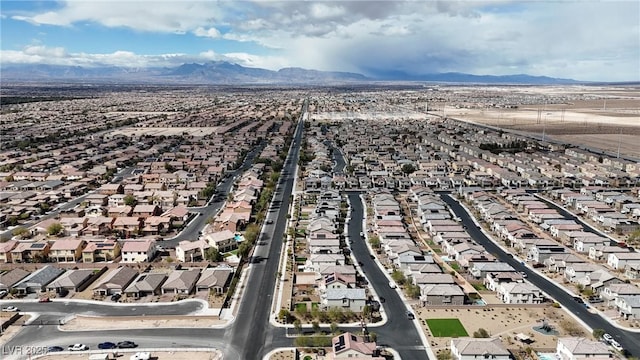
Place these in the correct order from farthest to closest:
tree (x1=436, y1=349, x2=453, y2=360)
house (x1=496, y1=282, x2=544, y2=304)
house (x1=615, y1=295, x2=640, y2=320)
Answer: house (x1=496, y1=282, x2=544, y2=304)
house (x1=615, y1=295, x2=640, y2=320)
tree (x1=436, y1=349, x2=453, y2=360)

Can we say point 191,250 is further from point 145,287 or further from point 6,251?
point 6,251

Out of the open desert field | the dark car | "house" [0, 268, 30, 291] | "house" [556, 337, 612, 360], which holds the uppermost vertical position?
the open desert field

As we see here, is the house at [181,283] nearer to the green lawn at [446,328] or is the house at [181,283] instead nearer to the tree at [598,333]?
the green lawn at [446,328]

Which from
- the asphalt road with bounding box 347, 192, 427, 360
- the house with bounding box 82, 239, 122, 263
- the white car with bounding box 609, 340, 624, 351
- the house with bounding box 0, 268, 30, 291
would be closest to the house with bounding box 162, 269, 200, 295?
the house with bounding box 82, 239, 122, 263

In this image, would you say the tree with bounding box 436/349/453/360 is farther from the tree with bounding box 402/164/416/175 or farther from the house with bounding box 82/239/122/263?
the tree with bounding box 402/164/416/175

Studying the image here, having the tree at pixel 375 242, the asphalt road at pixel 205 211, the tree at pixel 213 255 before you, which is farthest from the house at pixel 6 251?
the tree at pixel 375 242

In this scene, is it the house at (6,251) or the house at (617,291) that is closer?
the house at (617,291)

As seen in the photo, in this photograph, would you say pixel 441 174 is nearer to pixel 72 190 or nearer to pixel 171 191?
pixel 171 191
